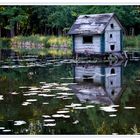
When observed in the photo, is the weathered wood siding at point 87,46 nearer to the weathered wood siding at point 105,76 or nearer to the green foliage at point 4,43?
the weathered wood siding at point 105,76

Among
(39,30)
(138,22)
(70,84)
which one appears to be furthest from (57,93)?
(138,22)

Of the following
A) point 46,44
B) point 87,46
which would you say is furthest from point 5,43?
point 87,46

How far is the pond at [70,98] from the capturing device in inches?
111

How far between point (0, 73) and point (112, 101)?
1200mm

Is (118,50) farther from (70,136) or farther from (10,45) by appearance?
(70,136)

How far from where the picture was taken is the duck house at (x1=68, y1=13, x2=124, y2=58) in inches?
148

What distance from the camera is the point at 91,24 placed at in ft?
14.3

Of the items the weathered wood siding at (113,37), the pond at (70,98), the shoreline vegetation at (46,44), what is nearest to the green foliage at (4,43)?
the shoreline vegetation at (46,44)

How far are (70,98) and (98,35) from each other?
93cm

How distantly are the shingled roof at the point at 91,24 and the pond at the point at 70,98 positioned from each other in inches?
11.9

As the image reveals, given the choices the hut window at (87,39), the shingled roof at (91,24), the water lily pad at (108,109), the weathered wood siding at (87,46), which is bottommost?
the water lily pad at (108,109)

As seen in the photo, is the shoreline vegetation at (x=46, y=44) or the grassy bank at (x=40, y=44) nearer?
the shoreline vegetation at (x=46, y=44)

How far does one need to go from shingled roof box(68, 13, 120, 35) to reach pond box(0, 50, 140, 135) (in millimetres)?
303

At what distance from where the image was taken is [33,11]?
3.51 m
